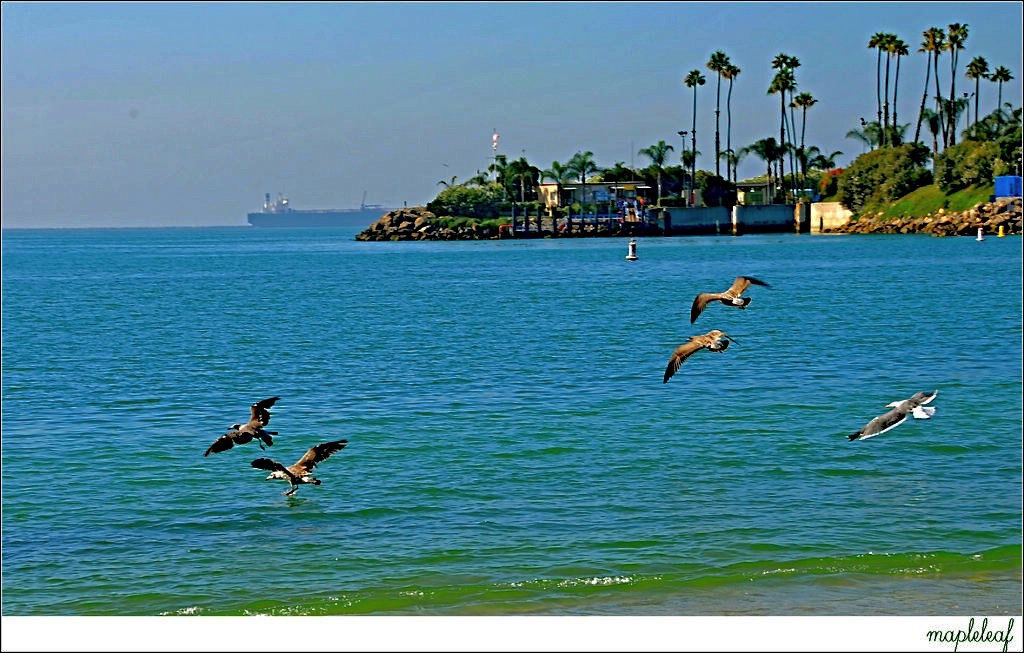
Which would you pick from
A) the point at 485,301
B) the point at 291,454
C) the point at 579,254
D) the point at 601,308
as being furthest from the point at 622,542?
the point at 579,254

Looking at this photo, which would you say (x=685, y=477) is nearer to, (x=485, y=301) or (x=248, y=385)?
(x=248, y=385)

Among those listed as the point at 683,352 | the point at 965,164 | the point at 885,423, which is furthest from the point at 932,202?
the point at 683,352

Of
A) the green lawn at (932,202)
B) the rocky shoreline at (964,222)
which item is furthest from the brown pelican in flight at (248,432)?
the green lawn at (932,202)

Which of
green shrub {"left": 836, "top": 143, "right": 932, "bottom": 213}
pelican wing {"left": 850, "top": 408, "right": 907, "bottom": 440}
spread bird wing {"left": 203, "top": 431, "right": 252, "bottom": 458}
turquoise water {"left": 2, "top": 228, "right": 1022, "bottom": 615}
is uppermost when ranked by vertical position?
green shrub {"left": 836, "top": 143, "right": 932, "bottom": 213}

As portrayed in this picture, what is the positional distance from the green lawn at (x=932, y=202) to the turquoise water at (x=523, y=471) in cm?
10402

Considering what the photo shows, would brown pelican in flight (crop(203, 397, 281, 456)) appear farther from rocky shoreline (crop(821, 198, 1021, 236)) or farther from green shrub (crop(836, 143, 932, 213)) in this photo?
green shrub (crop(836, 143, 932, 213))

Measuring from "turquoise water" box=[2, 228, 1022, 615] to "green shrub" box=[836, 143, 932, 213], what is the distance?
392 ft

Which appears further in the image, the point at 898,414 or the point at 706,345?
the point at 898,414

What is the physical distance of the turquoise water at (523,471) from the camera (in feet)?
59.5

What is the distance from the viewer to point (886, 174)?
607 feet

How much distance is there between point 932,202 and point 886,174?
770 centimetres

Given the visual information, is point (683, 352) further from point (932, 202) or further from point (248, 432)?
point (932, 202)

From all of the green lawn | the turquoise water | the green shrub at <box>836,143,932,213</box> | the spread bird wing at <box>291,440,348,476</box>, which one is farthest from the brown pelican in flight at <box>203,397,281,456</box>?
the green shrub at <box>836,143,932,213</box>

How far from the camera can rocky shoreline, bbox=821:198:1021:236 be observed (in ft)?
527
